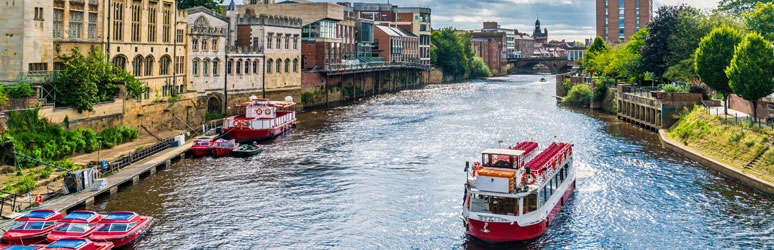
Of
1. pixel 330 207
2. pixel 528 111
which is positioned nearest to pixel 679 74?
pixel 528 111

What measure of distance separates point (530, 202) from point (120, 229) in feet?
68.9

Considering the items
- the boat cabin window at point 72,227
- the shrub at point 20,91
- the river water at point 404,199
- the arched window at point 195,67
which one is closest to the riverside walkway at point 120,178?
the river water at point 404,199

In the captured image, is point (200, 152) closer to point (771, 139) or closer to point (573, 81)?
point (771, 139)

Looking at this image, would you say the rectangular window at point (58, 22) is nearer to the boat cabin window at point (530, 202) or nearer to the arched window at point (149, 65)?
the arched window at point (149, 65)

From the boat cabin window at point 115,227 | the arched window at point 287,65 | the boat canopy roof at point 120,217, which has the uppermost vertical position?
the arched window at point 287,65

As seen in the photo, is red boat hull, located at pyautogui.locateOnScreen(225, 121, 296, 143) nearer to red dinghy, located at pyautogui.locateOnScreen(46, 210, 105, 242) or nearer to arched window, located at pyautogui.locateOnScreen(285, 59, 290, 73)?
arched window, located at pyautogui.locateOnScreen(285, 59, 290, 73)

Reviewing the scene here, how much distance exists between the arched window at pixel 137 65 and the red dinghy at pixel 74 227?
115 feet

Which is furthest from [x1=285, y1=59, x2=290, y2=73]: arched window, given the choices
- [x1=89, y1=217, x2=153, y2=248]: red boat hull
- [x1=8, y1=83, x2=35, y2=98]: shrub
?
[x1=89, y1=217, x2=153, y2=248]: red boat hull

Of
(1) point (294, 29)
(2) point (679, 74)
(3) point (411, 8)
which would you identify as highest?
(3) point (411, 8)

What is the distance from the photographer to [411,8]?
179625 mm

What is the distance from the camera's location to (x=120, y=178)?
155 feet

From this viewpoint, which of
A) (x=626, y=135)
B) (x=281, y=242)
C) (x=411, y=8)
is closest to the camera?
(x=281, y=242)

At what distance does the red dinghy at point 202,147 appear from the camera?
59875 millimetres

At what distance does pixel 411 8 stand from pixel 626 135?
11141 centimetres
